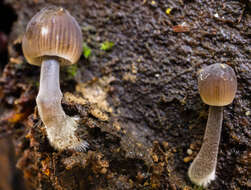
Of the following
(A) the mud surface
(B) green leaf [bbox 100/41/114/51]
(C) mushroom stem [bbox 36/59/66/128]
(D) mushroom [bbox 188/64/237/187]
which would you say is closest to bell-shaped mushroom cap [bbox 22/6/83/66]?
(C) mushroom stem [bbox 36/59/66/128]

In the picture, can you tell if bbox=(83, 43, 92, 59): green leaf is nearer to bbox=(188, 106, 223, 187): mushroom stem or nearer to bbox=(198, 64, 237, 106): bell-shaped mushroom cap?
bbox=(198, 64, 237, 106): bell-shaped mushroom cap

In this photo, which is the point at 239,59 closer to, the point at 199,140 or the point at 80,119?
the point at 199,140

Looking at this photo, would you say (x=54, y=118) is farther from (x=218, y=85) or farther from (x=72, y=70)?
(x=218, y=85)

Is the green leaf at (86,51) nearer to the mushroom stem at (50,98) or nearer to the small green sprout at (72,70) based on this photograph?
the small green sprout at (72,70)

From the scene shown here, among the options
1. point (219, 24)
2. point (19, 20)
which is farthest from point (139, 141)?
point (19, 20)

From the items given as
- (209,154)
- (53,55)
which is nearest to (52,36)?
(53,55)

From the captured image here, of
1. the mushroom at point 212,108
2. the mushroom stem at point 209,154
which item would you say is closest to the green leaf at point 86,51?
the mushroom at point 212,108

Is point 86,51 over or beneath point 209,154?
over
